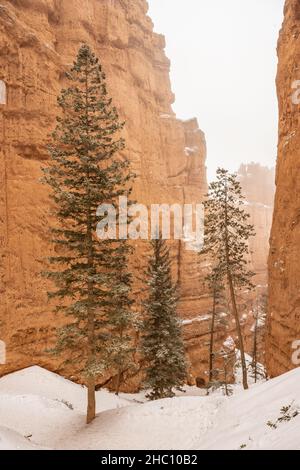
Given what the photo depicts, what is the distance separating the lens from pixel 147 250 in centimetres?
3553

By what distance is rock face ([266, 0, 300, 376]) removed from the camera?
1620 centimetres

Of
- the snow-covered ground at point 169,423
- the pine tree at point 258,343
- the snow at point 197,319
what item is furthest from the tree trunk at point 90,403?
the snow at point 197,319

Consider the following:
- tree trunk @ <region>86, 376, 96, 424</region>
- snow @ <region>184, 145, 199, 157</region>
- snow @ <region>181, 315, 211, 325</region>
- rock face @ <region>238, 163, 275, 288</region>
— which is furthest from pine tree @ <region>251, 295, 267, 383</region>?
rock face @ <region>238, 163, 275, 288</region>

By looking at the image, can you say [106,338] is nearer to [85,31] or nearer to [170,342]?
[170,342]

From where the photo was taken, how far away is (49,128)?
26688 mm

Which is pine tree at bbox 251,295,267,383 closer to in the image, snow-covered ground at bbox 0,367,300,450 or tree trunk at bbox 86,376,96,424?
snow-covered ground at bbox 0,367,300,450

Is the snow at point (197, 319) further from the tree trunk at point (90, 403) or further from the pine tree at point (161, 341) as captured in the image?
the tree trunk at point (90, 403)

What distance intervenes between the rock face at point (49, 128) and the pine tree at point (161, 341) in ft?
23.6

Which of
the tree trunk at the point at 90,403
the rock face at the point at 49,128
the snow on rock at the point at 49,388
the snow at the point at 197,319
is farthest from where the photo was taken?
the snow at the point at 197,319

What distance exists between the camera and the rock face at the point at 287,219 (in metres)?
16.2

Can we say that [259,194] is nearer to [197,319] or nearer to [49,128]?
[197,319]

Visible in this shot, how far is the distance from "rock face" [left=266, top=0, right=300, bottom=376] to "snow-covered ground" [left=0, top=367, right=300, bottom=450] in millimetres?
4534

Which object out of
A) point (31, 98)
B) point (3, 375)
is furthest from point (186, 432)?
point (31, 98)
